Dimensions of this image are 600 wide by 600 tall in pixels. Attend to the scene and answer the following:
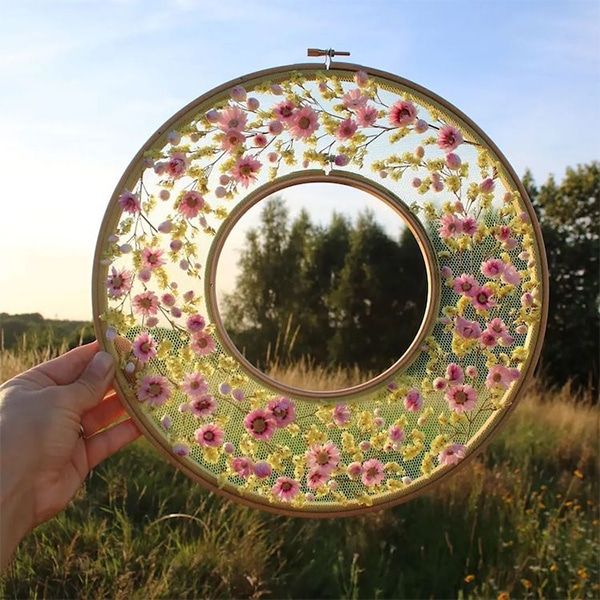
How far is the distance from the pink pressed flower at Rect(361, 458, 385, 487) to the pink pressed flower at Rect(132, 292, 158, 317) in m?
0.55

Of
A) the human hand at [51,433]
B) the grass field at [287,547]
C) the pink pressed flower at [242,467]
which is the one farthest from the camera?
the grass field at [287,547]

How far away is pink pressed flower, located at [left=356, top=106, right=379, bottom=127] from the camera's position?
159 centimetres

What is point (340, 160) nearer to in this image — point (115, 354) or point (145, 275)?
point (145, 275)

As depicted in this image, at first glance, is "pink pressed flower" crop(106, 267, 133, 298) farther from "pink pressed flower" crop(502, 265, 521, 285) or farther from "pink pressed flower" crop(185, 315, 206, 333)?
"pink pressed flower" crop(502, 265, 521, 285)

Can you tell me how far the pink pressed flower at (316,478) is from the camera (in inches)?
63.3

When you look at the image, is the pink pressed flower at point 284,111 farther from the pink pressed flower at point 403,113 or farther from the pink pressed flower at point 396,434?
the pink pressed flower at point 396,434

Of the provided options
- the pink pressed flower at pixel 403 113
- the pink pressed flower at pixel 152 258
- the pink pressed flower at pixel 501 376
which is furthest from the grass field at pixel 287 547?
the pink pressed flower at pixel 403 113

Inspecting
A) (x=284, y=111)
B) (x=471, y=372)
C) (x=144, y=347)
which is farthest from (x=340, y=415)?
(x=284, y=111)

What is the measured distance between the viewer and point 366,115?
5.23 ft

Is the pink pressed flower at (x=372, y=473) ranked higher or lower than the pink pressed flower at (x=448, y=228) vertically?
lower

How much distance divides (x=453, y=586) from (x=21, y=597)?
4.60 feet

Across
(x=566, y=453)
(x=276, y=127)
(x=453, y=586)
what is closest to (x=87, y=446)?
(x=276, y=127)

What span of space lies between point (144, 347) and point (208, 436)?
226mm

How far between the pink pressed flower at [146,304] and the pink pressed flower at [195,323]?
0.24ft
